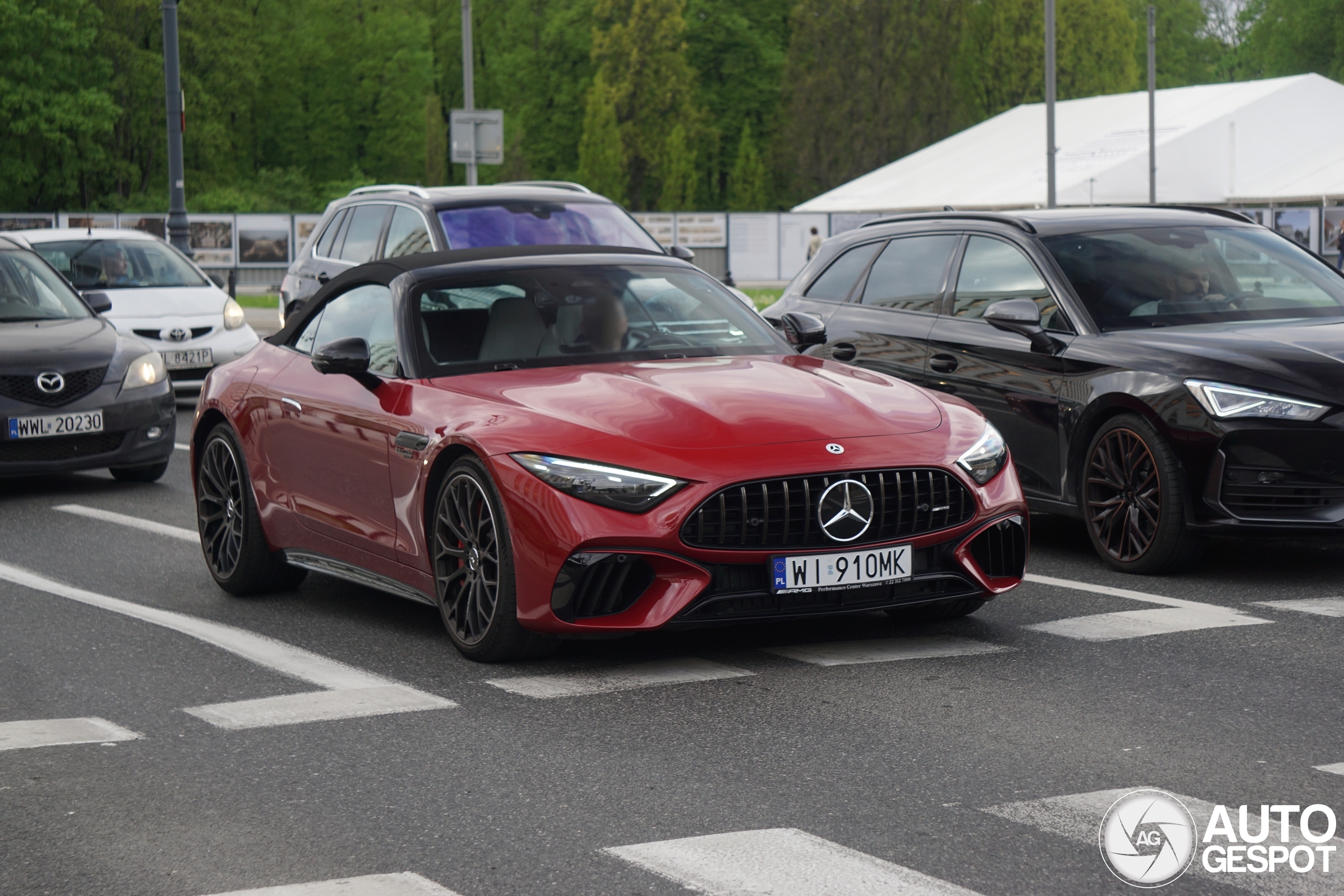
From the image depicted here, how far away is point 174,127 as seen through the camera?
88.0 ft

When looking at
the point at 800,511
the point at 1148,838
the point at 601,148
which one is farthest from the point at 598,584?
the point at 601,148

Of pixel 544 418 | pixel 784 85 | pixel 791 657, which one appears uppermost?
pixel 784 85

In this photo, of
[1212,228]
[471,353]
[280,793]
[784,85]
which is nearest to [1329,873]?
[280,793]

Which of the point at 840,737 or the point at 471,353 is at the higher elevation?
the point at 471,353

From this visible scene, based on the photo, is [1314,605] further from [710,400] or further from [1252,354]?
[710,400]

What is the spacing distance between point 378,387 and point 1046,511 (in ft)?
10.9

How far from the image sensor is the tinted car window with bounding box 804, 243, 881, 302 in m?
10.7

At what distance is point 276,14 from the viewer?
290ft

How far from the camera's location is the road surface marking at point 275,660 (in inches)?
240

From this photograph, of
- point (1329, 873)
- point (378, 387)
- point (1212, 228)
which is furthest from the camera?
point (1212, 228)

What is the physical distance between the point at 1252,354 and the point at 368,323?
362cm

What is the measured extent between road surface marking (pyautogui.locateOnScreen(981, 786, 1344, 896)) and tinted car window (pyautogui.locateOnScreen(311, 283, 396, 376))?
3.51 m

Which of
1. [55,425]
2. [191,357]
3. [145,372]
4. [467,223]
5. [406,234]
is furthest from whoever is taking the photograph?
[191,357]

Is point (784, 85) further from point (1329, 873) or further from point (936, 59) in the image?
point (1329, 873)
